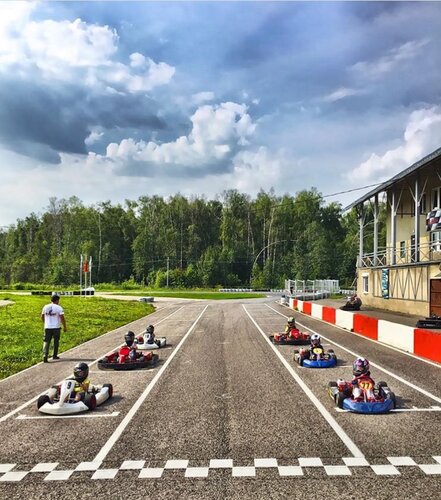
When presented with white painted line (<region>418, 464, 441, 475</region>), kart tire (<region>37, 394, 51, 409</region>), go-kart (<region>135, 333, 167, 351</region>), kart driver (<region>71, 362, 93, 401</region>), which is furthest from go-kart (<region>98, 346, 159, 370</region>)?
white painted line (<region>418, 464, 441, 475</region>)

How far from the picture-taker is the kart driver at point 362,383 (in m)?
8.98

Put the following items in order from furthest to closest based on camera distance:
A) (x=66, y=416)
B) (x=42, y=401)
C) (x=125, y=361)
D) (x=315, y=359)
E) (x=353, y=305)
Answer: (x=353, y=305) < (x=125, y=361) < (x=315, y=359) < (x=42, y=401) < (x=66, y=416)

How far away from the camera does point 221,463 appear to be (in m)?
6.39

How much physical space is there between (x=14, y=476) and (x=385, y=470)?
4.70 meters

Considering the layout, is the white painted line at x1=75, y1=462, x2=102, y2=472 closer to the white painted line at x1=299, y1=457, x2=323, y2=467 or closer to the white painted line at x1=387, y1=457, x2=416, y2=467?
the white painted line at x1=299, y1=457, x2=323, y2=467

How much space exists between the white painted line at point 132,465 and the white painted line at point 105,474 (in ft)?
0.47

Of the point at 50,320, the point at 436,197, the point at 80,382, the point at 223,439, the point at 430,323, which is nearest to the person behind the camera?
the point at 223,439

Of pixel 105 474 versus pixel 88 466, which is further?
pixel 88 466

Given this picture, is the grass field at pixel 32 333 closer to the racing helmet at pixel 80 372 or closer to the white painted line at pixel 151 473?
the racing helmet at pixel 80 372

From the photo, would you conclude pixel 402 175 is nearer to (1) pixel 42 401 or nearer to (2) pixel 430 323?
(2) pixel 430 323

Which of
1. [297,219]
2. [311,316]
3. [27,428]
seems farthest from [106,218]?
[27,428]

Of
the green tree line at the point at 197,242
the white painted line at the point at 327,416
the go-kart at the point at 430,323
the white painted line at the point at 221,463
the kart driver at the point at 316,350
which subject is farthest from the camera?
the green tree line at the point at 197,242

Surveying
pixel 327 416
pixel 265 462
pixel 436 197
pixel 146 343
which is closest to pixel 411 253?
pixel 436 197

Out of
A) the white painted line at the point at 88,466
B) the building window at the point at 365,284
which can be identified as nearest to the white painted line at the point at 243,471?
the white painted line at the point at 88,466
